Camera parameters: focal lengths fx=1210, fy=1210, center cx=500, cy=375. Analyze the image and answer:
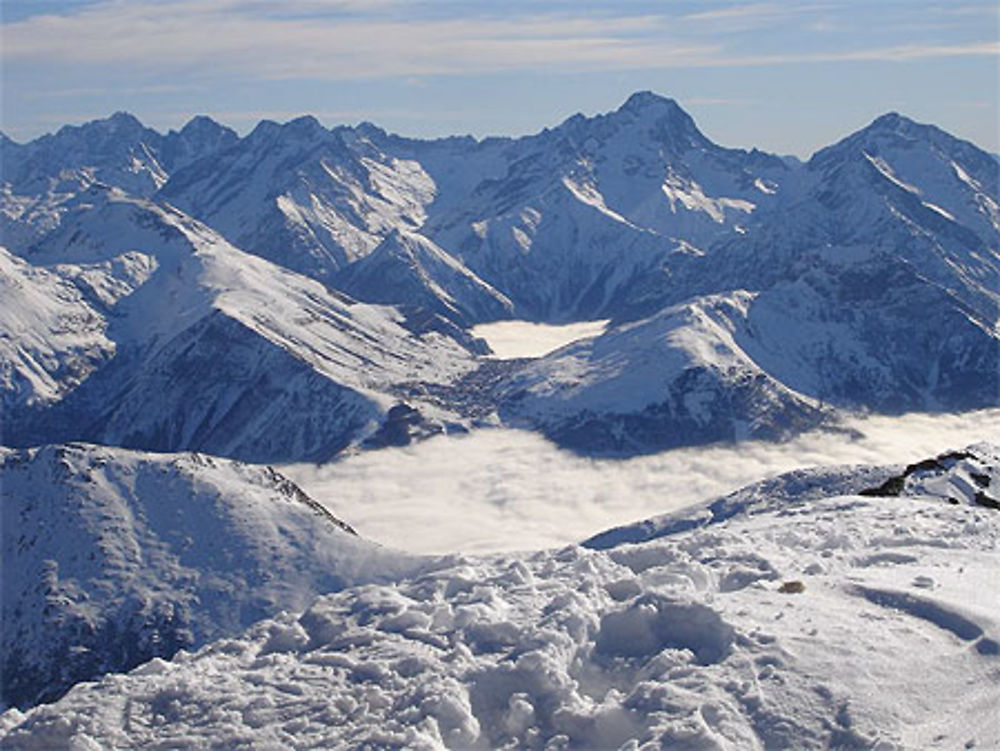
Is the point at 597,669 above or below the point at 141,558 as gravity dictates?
above

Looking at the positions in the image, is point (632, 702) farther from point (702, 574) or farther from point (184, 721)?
point (184, 721)

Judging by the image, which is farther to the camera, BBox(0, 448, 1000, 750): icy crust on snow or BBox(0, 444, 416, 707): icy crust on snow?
BBox(0, 444, 416, 707): icy crust on snow

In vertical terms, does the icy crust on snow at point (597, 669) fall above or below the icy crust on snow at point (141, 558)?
above

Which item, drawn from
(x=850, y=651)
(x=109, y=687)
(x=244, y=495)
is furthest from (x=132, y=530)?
(x=850, y=651)

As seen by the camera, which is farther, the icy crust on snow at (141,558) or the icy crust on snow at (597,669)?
the icy crust on snow at (141,558)
